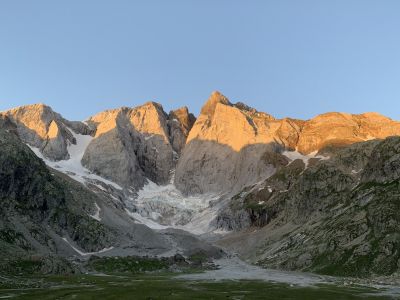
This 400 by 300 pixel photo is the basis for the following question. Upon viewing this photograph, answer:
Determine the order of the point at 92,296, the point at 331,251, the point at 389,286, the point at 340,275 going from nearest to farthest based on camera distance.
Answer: the point at 92,296
the point at 389,286
the point at 340,275
the point at 331,251

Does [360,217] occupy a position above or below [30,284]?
above

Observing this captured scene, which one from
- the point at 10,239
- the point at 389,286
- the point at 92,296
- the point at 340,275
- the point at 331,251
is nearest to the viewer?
the point at 92,296

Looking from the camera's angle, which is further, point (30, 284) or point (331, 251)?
point (331, 251)

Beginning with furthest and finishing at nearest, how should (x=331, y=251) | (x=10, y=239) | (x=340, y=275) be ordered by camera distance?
(x=10, y=239) → (x=331, y=251) → (x=340, y=275)

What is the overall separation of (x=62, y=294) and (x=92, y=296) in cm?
618

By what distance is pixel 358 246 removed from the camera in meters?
162

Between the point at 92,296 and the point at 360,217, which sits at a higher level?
the point at 360,217

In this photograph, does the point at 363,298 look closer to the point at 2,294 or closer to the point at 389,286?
the point at 389,286

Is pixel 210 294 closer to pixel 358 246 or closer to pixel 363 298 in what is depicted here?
pixel 363 298

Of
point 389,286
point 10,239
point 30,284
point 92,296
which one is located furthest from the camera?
point 10,239

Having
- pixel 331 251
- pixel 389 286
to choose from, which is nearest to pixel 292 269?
pixel 331 251

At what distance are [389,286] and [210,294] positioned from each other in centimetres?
4859

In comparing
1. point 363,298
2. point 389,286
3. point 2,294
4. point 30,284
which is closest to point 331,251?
point 389,286

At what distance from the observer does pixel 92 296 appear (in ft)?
283
